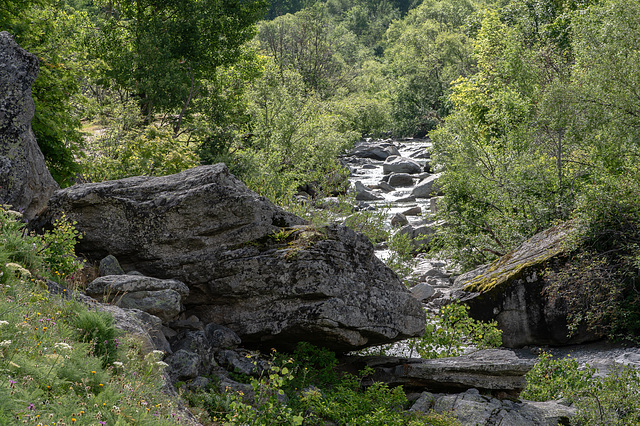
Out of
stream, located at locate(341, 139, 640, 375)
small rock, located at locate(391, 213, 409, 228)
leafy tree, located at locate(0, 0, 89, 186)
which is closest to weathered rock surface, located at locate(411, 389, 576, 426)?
stream, located at locate(341, 139, 640, 375)

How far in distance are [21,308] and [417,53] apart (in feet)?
194

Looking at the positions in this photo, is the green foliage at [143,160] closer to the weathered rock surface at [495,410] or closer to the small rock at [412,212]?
the weathered rock surface at [495,410]

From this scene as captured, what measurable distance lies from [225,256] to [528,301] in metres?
8.36

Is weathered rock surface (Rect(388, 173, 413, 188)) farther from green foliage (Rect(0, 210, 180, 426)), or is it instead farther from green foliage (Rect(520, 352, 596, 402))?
green foliage (Rect(0, 210, 180, 426))

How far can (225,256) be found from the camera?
10047mm

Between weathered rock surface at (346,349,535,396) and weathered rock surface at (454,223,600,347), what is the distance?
11.6 ft

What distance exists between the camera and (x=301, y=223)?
36.1 feet

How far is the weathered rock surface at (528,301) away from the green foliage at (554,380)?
150 inches

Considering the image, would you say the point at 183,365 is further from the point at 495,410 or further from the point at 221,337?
the point at 495,410

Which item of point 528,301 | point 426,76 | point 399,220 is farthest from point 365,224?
point 426,76

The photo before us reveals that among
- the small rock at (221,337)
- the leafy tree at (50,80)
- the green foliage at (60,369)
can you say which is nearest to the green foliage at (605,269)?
the small rock at (221,337)

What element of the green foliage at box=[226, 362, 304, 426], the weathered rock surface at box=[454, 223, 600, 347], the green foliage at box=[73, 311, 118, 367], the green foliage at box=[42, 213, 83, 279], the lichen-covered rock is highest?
the green foliage at box=[42, 213, 83, 279]

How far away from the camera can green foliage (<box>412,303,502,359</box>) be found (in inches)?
463


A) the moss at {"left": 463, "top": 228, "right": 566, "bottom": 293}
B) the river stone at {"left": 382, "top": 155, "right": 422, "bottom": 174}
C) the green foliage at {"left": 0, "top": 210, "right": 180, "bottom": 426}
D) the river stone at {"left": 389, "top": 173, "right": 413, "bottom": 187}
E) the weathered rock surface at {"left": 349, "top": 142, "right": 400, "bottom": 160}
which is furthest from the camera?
the weathered rock surface at {"left": 349, "top": 142, "right": 400, "bottom": 160}
